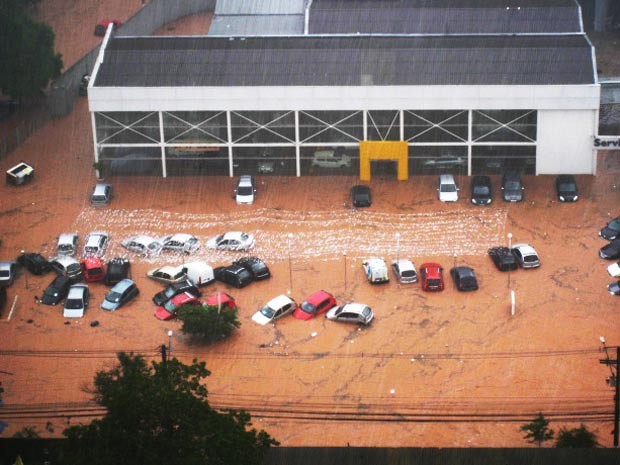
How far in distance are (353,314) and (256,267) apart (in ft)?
13.5

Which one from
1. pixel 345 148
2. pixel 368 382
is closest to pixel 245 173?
pixel 345 148

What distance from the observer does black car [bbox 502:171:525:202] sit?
46.5 metres

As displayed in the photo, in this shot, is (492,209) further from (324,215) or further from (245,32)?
(245,32)

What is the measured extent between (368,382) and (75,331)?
8.66 m

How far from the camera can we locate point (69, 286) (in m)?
41.7

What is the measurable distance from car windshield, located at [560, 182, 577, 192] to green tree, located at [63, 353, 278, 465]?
20046mm

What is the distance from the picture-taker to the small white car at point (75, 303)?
40312 millimetres

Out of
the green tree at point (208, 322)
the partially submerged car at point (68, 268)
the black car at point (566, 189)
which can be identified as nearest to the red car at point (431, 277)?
the green tree at point (208, 322)

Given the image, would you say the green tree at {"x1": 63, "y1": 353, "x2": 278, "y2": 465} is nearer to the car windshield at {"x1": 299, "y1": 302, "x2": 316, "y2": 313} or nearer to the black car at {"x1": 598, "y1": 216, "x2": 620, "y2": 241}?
the car windshield at {"x1": 299, "y1": 302, "x2": 316, "y2": 313}

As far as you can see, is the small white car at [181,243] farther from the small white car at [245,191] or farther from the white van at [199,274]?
the small white car at [245,191]

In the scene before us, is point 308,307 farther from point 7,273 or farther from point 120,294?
point 7,273

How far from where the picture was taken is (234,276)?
4159 cm

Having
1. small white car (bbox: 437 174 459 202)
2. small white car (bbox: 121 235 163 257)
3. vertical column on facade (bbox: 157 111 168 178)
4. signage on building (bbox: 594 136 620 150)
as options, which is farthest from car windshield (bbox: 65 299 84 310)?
signage on building (bbox: 594 136 620 150)

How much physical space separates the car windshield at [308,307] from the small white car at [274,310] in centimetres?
26
